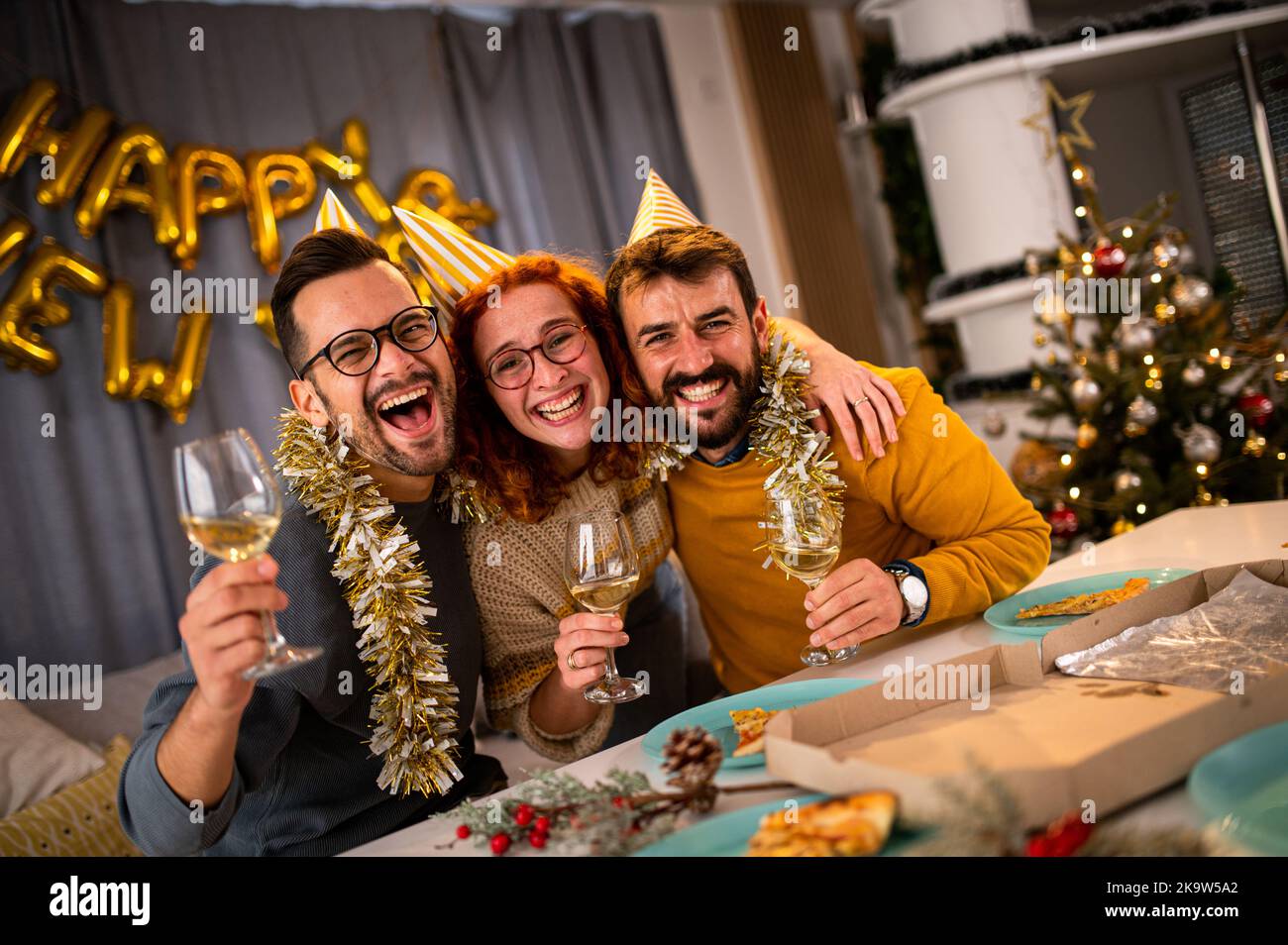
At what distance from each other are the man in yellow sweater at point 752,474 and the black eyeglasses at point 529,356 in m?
0.12

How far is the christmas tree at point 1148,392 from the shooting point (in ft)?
12.2

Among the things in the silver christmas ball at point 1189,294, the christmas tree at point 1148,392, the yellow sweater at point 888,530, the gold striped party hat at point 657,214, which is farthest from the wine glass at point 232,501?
the silver christmas ball at point 1189,294

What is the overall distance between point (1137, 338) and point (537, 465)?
2570mm

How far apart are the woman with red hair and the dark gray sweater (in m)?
0.10

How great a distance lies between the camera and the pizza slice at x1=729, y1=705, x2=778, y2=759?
1233mm

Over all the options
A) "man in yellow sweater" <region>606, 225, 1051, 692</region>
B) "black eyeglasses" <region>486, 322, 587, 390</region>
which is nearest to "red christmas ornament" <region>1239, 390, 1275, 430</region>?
"man in yellow sweater" <region>606, 225, 1051, 692</region>

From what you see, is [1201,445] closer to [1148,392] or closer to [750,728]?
[1148,392]

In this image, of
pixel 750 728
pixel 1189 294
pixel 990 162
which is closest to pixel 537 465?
pixel 750 728

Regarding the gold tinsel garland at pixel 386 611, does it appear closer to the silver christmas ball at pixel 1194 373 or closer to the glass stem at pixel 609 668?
the glass stem at pixel 609 668

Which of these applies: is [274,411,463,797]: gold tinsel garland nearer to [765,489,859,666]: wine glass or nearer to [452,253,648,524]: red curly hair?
[452,253,648,524]: red curly hair

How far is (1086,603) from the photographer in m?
1.63
